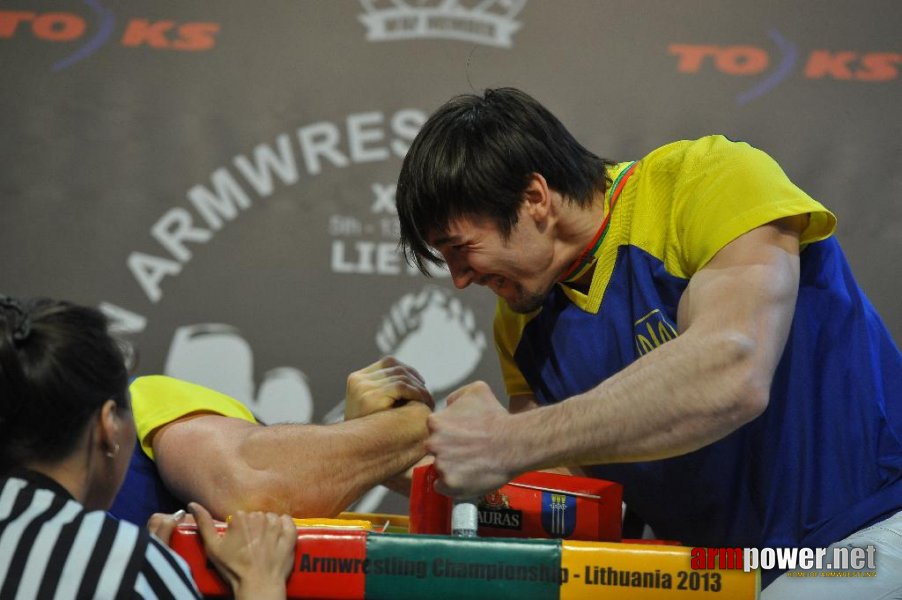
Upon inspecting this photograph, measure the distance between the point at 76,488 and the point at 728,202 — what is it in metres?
0.82

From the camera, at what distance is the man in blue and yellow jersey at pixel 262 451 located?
1.42m

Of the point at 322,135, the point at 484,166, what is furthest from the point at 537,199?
the point at 322,135

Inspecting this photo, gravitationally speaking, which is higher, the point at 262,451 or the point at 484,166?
the point at 484,166

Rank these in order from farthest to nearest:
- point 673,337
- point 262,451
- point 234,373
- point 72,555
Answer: point 234,373 → point 262,451 → point 673,337 → point 72,555

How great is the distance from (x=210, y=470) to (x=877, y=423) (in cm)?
90

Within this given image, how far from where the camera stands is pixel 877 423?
4.21 feet

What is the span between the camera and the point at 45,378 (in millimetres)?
1045

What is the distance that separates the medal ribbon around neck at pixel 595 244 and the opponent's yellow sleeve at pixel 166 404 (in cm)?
56

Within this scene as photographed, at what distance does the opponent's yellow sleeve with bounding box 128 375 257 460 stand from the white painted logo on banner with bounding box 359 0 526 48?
1.08 m

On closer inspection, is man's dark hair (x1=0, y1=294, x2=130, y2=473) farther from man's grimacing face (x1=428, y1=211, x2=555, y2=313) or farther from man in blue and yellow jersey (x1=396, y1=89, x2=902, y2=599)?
man's grimacing face (x1=428, y1=211, x2=555, y2=313)

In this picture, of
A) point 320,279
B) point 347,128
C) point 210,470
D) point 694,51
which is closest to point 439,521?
point 210,470

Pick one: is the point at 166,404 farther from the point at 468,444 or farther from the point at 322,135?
the point at 322,135

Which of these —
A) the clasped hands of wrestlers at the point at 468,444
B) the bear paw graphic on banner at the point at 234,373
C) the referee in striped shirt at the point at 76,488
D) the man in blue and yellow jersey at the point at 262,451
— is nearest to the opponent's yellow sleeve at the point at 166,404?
the man in blue and yellow jersey at the point at 262,451

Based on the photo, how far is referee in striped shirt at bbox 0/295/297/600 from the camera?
3.18 ft
